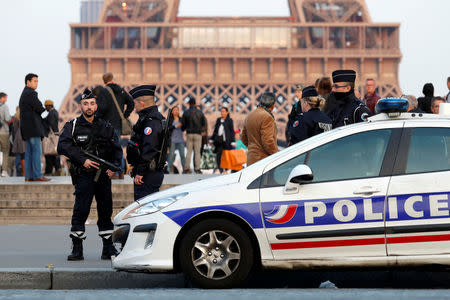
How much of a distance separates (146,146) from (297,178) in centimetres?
197

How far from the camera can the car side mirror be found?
6.23 m

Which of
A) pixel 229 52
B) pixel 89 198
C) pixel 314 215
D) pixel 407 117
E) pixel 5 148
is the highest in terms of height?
pixel 229 52

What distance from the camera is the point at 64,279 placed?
7.08 metres

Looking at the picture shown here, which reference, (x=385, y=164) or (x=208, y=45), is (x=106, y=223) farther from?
(x=208, y=45)

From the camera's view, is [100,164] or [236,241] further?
[100,164]

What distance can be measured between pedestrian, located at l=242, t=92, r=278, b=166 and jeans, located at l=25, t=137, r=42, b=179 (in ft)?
18.7

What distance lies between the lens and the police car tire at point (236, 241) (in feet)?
20.9

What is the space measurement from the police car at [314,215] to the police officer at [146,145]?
4.27 ft

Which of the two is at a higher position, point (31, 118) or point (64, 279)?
point (31, 118)

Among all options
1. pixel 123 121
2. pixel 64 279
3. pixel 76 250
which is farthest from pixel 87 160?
pixel 123 121

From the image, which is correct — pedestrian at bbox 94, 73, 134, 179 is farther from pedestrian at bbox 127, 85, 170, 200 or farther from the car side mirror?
the car side mirror

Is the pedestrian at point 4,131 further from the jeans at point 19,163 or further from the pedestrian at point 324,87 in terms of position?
the pedestrian at point 324,87
